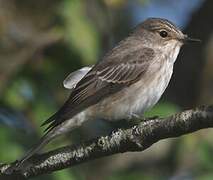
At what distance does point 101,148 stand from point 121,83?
1.70 metres

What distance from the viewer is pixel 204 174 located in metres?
5.84

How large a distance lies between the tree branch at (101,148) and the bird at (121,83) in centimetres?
66

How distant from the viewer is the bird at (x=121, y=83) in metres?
6.06

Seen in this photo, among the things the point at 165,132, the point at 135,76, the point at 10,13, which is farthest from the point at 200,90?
the point at 165,132

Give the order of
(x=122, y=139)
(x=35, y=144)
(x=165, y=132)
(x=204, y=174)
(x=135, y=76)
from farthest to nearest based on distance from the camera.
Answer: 1. (x=135, y=76)
2. (x=204, y=174)
3. (x=35, y=144)
4. (x=122, y=139)
5. (x=165, y=132)

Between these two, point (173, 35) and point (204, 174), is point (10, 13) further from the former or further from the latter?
point (204, 174)

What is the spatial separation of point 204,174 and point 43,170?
150 cm

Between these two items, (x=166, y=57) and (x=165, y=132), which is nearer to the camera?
(x=165, y=132)

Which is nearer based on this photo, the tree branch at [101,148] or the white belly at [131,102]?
the tree branch at [101,148]

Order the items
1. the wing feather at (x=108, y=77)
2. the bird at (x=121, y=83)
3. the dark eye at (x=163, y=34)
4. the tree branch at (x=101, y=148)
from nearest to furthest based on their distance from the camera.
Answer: the tree branch at (x=101, y=148)
the bird at (x=121, y=83)
the wing feather at (x=108, y=77)
the dark eye at (x=163, y=34)

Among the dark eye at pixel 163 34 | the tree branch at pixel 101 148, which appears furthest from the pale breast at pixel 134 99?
the tree branch at pixel 101 148

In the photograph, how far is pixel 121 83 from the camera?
6.58 m

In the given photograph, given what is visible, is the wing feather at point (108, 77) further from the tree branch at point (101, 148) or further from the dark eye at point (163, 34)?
the tree branch at point (101, 148)

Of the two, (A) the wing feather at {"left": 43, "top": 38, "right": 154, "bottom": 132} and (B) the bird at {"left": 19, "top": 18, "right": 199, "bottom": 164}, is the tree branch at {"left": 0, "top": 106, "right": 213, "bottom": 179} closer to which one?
(B) the bird at {"left": 19, "top": 18, "right": 199, "bottom": 164}
